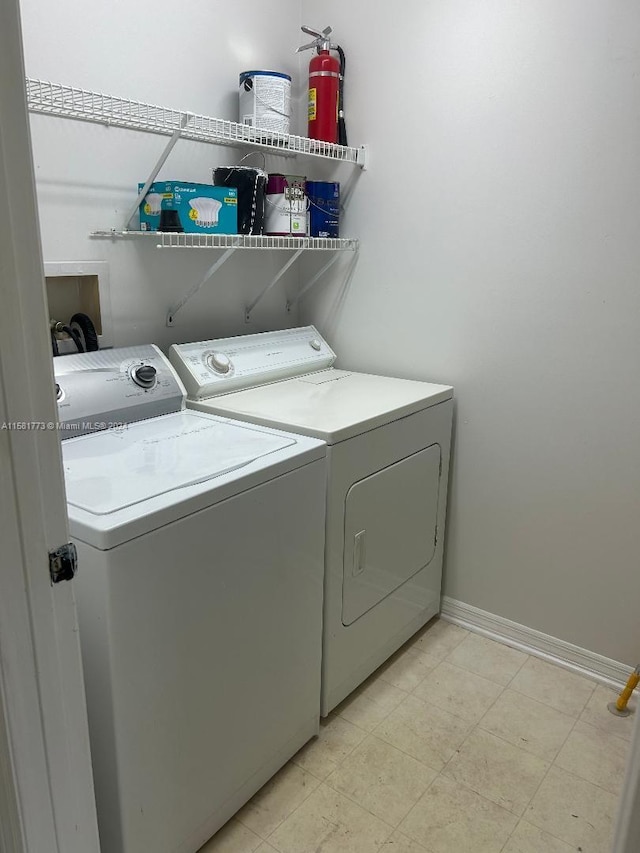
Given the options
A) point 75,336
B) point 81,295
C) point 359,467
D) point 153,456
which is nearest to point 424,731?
point 359,467

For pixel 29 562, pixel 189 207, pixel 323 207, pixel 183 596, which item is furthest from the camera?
pixel 323 207

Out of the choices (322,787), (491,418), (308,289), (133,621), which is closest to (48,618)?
(133,621)

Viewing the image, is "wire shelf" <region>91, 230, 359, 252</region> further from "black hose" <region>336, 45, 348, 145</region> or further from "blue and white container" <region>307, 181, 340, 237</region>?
"black hose" <region>336, 45, 348, 145</region>

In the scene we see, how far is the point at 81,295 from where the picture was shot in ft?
6.50

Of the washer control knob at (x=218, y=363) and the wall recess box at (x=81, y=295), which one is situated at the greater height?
the wall recess box at (x=81, y=295)

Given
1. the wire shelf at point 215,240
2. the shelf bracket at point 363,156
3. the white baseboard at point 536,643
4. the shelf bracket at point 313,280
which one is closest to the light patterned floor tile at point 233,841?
the white baseboard at point 536,643

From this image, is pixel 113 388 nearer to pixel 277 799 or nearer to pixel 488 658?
pixel 277 799

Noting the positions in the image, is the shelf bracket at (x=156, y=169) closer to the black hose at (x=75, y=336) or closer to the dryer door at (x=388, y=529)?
the black hose at (x=75, y=336)

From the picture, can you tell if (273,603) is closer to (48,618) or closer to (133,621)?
(133,621)

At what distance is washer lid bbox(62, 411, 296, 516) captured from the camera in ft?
4.43

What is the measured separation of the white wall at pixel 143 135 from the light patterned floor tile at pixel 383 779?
57.8 inches

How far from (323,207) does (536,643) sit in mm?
1806

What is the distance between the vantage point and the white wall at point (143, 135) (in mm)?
1773

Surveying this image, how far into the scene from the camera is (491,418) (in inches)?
90.8
